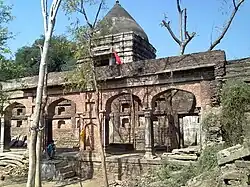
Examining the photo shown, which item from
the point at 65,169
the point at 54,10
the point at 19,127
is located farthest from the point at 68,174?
the point at 19,127

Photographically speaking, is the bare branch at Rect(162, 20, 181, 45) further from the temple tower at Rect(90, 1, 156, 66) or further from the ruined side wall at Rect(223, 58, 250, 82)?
the ruined side wall at Rect(223, 58, 250, 82)

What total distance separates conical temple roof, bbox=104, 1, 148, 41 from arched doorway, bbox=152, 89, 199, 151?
199 inches

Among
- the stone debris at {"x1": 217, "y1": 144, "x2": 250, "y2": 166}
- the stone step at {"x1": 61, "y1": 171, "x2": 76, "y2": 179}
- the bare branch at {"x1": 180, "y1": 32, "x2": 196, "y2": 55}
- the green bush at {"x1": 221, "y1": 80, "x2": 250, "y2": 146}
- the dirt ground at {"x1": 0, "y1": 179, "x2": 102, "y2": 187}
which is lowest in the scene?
the dirt ground at {"x1": 0, "y1": 179, "x2": 102, "y2": 187}

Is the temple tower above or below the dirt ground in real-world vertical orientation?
above

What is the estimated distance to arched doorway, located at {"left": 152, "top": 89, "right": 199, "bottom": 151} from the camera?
701 inches

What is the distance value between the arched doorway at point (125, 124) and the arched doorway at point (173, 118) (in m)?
1.16

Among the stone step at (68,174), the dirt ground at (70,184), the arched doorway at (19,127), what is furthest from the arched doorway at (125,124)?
the arched doorway at (19,127)

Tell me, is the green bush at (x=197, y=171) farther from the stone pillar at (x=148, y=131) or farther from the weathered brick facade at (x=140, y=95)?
the weathered brick facade at (x=140, y=95)

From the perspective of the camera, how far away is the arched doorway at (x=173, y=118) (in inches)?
701

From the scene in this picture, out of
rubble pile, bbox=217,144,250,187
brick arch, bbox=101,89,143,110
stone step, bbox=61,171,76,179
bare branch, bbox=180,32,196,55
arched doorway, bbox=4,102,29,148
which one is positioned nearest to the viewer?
rubble pile, bbox=217,144,250,187

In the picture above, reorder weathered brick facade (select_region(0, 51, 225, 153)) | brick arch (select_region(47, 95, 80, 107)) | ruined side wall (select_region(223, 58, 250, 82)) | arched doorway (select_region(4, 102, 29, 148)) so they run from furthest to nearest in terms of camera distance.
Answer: arched doorway (select_region(4, 102, 29, 148)), brick arch (select_region(47, 95, 80, 107)), weathered brick facade (select_region(0, 51, 225, 153)), ruined side wall (select_region(223, 58, 250, 82))

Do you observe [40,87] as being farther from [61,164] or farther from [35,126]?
[61,164]

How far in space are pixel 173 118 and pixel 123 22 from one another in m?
7.21

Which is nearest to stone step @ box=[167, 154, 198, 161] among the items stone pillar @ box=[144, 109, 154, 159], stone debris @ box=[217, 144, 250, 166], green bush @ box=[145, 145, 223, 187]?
stone pillar @ box=[144, 109, 154, 159]
